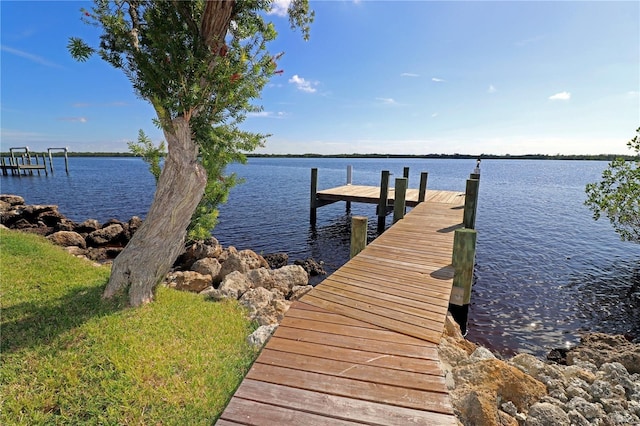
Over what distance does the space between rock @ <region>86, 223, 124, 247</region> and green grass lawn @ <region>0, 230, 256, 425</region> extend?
7.62 m

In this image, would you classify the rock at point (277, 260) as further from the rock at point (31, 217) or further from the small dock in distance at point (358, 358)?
the rock at point (31, 217)

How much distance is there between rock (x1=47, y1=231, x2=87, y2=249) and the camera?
11755mm

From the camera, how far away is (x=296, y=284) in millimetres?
8977

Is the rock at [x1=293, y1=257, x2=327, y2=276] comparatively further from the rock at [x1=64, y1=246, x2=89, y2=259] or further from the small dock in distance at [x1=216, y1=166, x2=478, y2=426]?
the rock at [x1=64, y1=246, x2=89, y2=259]

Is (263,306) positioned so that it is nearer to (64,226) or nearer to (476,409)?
(476,409)

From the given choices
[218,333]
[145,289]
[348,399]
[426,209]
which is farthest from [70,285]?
[426,209]

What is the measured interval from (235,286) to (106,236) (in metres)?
9.40

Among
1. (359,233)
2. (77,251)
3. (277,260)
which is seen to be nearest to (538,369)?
(359,233)

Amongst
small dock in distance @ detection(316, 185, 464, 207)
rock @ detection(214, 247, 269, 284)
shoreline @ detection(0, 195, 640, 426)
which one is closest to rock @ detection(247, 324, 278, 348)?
shoreline @ detection(0, 195, 640, 426)

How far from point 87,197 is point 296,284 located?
27.5m

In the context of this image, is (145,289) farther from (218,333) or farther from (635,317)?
(635,317)

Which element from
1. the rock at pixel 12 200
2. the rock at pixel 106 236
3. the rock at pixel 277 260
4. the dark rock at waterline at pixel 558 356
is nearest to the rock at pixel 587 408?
the dark rock at waterline at pixel 558 356

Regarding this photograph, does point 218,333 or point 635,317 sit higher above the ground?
point 218,333

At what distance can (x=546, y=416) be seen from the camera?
3617 millimetres
